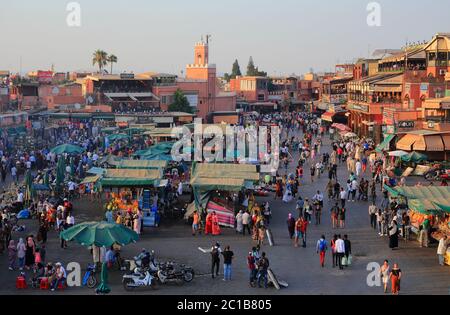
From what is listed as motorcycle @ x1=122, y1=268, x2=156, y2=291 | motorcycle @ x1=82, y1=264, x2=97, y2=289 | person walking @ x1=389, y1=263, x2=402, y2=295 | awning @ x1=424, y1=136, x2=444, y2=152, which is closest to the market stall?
motorcycle @ x1=122, y1=268, x2=156, y2=291

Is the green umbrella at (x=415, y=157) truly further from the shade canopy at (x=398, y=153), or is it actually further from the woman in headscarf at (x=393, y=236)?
the woman in headscarf at (x=393, y=236)

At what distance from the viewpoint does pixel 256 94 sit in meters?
95.6

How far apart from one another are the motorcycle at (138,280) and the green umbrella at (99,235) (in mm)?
1062

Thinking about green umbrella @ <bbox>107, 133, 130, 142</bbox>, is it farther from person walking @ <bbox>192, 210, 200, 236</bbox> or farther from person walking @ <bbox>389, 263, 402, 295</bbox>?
person walking @ <bbox>389, 263, 402, 295</bbox>

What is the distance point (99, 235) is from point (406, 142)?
74.4 ft

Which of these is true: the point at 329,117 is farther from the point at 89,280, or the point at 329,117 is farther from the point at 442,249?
the point at 89,280

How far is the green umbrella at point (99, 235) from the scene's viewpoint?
1723 cm

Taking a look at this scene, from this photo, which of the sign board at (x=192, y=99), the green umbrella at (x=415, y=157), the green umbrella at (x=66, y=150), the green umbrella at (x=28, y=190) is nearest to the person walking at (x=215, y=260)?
the green umbrella at (x=28, y=190)

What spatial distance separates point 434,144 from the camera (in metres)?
35.4

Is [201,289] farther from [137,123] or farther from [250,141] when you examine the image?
[137,123]

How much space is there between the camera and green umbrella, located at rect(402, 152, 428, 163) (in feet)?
113

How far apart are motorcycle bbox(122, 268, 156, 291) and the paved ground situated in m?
0.20

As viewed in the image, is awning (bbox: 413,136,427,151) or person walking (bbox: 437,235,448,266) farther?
awning (bbox: 413,136,427,151)

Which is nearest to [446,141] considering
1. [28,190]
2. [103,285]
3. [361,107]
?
[361,107]
